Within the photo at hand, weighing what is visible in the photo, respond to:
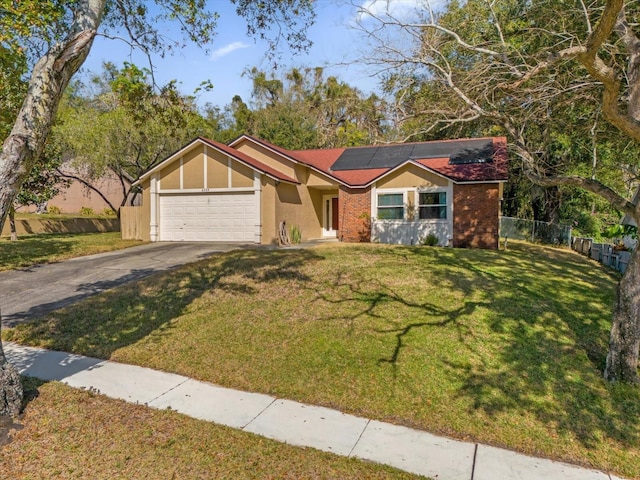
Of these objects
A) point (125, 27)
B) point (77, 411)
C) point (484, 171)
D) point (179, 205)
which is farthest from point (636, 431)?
point (179, 205)

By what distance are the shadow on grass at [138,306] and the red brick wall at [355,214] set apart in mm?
6924

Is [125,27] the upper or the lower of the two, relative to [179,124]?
upper

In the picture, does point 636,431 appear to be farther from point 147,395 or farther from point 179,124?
point 179,124

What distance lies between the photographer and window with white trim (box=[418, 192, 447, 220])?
56.3ft

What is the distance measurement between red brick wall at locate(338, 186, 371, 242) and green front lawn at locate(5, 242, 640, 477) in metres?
8.16

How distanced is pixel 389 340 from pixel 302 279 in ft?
11.5

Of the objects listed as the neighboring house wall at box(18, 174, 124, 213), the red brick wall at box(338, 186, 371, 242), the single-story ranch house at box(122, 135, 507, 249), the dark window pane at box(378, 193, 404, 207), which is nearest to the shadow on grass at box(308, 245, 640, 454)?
the single-story ranch house at box(122, 135, 507, 249)

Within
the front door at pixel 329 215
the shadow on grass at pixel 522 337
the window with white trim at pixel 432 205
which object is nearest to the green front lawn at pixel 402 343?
the shadow on grass at pixel 522 337

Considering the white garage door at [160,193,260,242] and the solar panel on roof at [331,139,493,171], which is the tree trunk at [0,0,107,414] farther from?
the solar panel on roof at [331,139,493,171]

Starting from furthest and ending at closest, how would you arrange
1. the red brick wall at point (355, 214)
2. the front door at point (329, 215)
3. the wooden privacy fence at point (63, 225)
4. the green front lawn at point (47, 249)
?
the wooden privacy fence at point (63, 225) < the front door at point (329, 215) < the red brick wall at point (355, 214) < the green front lawn at point (47, 249)

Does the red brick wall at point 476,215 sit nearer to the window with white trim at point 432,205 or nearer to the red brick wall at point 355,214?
the window with white trim at point 432,205

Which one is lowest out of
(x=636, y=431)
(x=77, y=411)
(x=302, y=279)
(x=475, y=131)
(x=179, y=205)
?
(x=636, y=431)

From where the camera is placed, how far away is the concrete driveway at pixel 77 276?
335 inches

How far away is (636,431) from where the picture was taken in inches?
178
